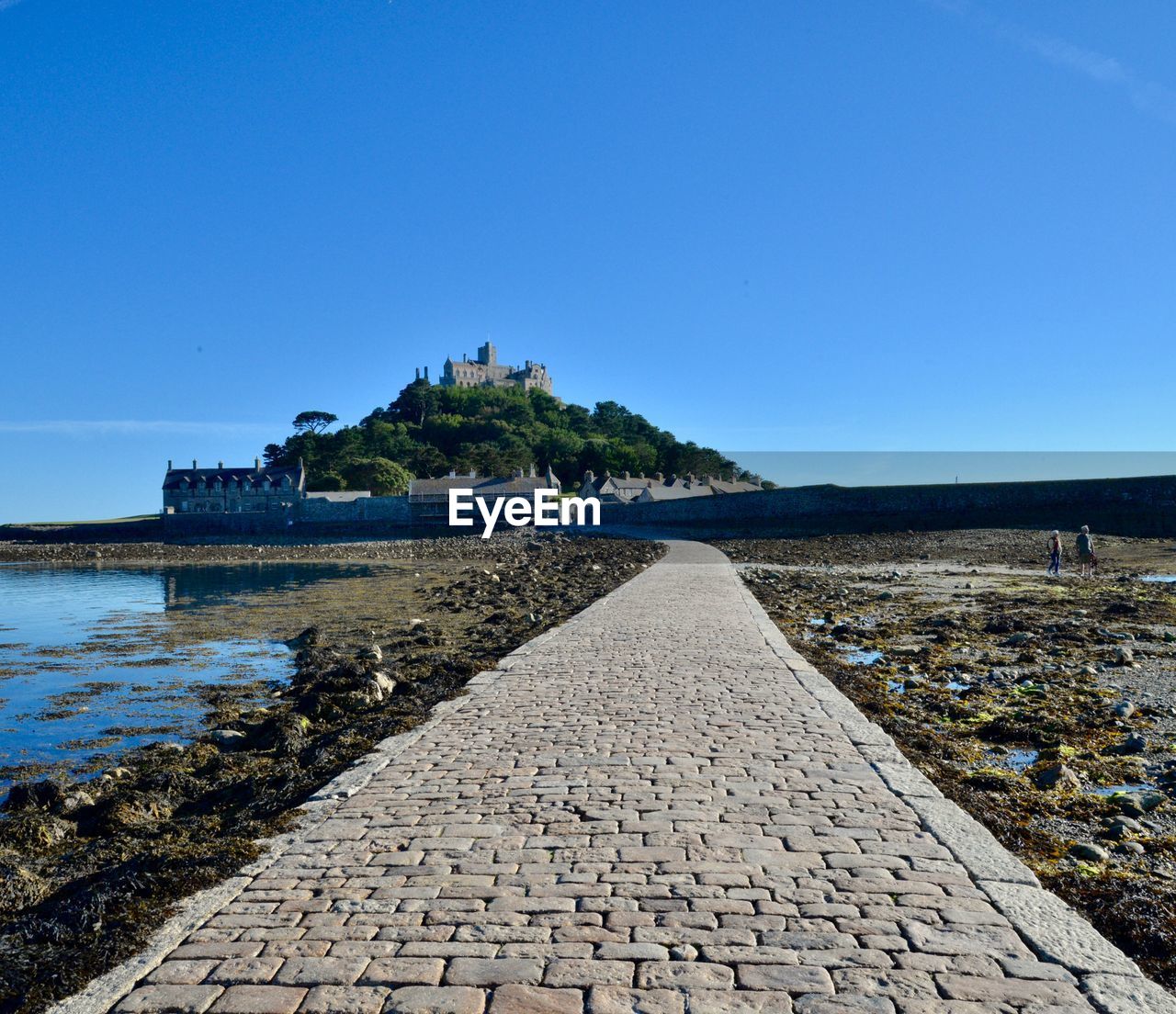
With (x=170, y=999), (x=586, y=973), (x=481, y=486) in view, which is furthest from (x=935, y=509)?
(x=170, y=999)

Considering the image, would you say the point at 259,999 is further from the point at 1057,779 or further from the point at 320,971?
the point at 1057,779

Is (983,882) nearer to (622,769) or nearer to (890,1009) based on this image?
(890,1009)

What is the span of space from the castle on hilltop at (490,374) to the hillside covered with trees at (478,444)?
12.3 metres

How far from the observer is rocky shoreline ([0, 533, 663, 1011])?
3.85 meters

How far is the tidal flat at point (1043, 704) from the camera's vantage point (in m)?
A: 4.64

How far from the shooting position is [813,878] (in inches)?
A: 161

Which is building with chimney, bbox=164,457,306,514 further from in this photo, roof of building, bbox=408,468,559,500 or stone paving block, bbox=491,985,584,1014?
stone paving block, bbox=491,985,584,1014

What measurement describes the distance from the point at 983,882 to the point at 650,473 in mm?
97621

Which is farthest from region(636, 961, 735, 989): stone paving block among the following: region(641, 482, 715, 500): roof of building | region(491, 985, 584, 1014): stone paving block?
region(641, 482, 715, 500): roof of building

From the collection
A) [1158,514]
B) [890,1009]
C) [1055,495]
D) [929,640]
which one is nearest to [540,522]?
[1055,495]

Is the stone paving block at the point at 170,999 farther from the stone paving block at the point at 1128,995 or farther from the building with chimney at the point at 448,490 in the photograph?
the building with chimney at the point at 448,490

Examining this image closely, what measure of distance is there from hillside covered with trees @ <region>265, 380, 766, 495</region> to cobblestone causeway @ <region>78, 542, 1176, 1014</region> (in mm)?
82047

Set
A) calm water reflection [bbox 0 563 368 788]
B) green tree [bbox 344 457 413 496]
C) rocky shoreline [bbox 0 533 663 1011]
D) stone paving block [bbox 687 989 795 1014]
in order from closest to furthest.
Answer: stone paving block [bbox 687 989 795 1014]
rocky shoreline [bbox 0 533 663 1011]
calm water reflection [bbox 0 563 368 788]
green tree [bbox 344 457 413 496]

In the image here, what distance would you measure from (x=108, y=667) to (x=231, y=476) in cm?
7948
